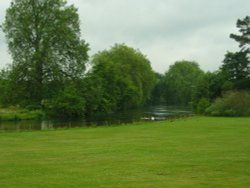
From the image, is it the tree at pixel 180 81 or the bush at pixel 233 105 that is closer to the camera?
the bush at pixel 233 105

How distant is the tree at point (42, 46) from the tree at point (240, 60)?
28709 mm

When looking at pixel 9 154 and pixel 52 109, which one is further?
pixel 52 109

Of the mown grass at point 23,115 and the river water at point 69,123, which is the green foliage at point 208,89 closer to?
the river water at point 69,123

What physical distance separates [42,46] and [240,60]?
117 ft

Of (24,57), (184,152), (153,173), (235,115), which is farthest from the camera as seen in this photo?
(235,115)

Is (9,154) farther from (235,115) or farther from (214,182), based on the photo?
(235,115)

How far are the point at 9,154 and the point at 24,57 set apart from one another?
41840mm

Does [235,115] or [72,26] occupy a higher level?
[72,26]

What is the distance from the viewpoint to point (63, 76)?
65438 millimetres

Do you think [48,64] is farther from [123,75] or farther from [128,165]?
[128,165]

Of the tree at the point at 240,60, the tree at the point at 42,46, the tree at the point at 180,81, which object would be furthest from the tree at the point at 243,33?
A: the tree at the point at 180,81

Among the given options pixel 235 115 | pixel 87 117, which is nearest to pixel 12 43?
pixel 87 117

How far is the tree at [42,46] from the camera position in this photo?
6334cm

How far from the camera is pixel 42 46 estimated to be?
63875 mm
